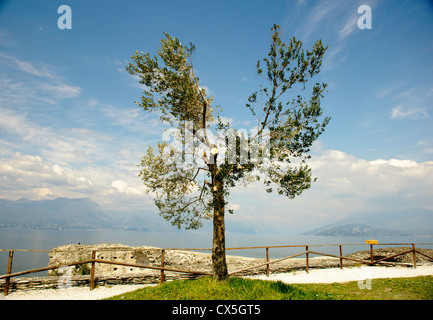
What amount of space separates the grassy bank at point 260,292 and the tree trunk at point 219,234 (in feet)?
1.72

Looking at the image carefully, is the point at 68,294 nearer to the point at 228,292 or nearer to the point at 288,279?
the point at 228,292

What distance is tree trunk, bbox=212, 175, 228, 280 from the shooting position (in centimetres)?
1083

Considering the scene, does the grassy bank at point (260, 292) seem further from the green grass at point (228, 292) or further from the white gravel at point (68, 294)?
the white gravel at point (68, 294)

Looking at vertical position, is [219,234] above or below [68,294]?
above

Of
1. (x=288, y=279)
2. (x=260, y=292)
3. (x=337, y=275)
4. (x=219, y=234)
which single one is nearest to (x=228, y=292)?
(x=260, y=292)

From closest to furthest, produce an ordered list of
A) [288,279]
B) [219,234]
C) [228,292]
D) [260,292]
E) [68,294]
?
[260,292] < [228,292] < [68,294] < [219,234] < [288,279]

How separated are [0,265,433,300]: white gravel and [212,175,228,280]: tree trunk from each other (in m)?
3.72

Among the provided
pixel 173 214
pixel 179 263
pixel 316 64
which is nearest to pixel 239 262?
pixel 179 263

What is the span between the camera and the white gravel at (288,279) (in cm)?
980

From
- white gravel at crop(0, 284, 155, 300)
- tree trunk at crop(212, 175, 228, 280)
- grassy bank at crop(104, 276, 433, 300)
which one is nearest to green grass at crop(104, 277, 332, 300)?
grassy bank at crop(104, 276, 433, 300)

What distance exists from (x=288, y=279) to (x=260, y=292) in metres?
6.13

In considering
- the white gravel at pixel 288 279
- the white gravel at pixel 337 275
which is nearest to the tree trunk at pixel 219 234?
the white gravel at pixel 288 279

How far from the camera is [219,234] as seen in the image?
1106 centimetres
